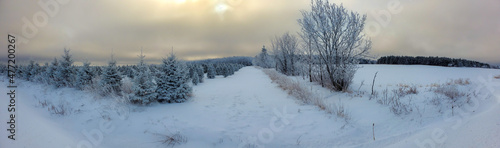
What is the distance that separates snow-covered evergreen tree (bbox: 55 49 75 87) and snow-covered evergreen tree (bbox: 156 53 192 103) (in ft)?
25.1

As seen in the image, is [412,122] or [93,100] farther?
[93,100]

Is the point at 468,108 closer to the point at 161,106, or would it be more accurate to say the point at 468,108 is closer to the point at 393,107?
the point at 393,107

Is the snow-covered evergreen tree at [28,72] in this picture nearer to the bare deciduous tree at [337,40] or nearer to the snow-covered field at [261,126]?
the snow-covered field at [261,126]

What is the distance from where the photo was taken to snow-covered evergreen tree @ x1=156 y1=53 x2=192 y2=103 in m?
6.32

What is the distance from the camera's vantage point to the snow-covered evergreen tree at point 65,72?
33.6ft

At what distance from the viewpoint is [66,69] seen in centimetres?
1092

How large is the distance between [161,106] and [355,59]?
854 cm

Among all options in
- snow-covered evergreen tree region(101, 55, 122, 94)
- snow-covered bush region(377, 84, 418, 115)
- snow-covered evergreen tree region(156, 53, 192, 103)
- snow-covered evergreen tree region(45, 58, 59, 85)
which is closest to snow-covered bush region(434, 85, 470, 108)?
snow-covered bush region(377, 84, 418, 115)

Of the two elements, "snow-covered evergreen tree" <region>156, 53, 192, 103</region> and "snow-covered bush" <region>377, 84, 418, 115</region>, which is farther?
"snow-covered evergreen tree" <region>156, 53, 192, 103</region>

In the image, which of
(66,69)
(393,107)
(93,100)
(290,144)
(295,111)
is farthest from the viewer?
(66,69)

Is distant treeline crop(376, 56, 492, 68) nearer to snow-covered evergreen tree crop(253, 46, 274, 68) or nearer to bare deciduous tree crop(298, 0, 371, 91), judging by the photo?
snow-covered evergreen tree crop(253, 46, 274, 68)

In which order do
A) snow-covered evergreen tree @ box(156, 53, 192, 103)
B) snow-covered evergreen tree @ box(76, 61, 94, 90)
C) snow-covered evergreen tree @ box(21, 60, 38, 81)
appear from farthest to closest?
snow-covered evergreen tree @ box(21, 60, 38, 81) < snow-covered evergreen tree @ box(76, 61, 94, 90) < snow-covered evergreen tree @ box(156, 53, 192, 103)

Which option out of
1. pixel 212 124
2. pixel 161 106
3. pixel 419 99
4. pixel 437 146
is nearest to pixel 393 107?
pixel 419 99

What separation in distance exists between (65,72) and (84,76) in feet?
10.1
